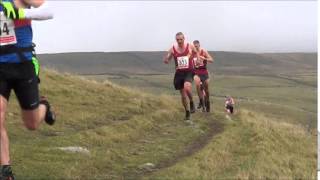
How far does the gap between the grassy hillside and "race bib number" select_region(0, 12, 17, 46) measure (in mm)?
3237

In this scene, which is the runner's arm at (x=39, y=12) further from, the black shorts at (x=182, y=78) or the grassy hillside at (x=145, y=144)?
the black shorts at (x=182, y=78)

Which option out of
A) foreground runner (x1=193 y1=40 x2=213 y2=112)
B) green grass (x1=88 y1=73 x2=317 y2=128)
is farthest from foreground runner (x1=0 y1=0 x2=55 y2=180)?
green grass (x1=88 y1=73 x2=317 y2=128)

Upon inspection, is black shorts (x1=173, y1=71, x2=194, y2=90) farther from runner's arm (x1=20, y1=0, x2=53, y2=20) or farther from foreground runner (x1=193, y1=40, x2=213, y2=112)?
runner's arm (x1=20, y1=0, x2=53, y2=20)

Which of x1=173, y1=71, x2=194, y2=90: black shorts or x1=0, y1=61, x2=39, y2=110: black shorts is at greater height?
x1=0, y1=61, x2=39, y2=110: black shorts

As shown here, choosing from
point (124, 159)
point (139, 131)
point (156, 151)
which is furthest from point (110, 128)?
point (124, 159)

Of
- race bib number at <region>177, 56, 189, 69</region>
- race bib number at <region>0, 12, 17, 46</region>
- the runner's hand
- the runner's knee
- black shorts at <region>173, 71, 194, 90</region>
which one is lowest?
black shorts at <region>173, 71, 194, 90</region>

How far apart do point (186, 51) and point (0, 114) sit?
9349mm

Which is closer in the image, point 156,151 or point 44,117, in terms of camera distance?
point 44,117

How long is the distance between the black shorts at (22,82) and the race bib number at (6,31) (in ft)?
0.87

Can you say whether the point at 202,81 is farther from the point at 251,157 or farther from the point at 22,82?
the point at 22,82

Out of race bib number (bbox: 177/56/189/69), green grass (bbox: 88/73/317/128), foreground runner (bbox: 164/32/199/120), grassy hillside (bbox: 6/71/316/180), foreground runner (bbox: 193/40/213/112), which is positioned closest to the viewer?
grassy hillside (bbox: 6/71/316/180)

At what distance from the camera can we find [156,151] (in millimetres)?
12812

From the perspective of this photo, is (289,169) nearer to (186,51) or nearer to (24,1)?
(186,51)

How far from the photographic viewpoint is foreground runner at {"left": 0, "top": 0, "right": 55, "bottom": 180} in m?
6.75
